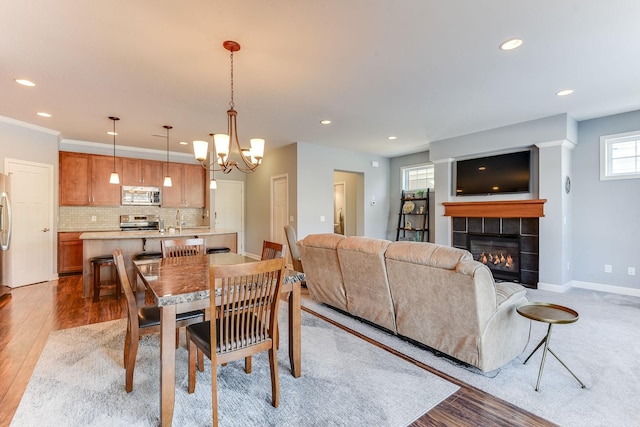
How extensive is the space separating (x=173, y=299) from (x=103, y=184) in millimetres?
5879

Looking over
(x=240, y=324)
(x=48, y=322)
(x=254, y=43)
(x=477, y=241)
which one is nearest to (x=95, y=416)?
(x=240, y=324)

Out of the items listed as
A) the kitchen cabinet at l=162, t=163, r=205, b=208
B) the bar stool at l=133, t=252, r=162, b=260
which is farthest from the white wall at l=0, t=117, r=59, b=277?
the bar stool at l=133, t=252, r=162, b=260

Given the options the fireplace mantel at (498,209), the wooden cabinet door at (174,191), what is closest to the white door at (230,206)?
the wooden cabinet door at (174,191)

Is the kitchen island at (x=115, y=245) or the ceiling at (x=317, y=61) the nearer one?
the ceiling at (x=317, y=61)

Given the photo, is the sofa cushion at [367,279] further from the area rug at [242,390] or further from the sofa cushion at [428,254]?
the area rug at [242,390]

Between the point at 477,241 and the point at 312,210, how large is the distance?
317 centimetres

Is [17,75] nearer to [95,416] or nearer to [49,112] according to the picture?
[49,112]

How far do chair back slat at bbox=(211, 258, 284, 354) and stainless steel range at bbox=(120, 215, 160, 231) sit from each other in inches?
218

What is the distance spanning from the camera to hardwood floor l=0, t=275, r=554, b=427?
1814 millimetres

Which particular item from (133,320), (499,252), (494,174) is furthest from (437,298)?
(494,174)

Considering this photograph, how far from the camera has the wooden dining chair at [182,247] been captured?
3.13m

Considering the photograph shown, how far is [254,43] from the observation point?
2.55 m

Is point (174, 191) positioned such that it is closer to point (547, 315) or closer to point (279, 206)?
point (279, 206)

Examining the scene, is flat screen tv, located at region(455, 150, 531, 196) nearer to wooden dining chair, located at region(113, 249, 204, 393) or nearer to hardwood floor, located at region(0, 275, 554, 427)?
hardwood floor, located at region(0, 275, 554, 427)
